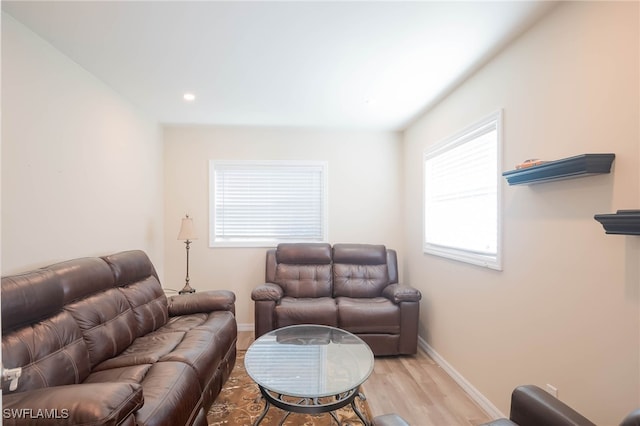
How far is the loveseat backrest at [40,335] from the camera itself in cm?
146

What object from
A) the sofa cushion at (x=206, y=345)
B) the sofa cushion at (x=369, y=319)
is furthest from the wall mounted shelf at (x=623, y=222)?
the sofa cushion at (x=206, y=345)

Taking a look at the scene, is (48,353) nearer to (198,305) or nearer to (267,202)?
(198,305)

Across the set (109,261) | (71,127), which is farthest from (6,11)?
(109,261)

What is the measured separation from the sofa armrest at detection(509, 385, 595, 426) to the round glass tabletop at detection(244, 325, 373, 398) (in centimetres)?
79

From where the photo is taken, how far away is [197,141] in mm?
3953

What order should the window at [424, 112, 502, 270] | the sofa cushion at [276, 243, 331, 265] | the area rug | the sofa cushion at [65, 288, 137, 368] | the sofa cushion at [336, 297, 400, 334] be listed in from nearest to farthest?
the sofa cushion at [65, 288, 137, 368], the area rug, the window at [424, 112, 502, 270], the sofa cushion at [336, 297, 400, 334], the sofa cushion at [276, 243, 331, 265]

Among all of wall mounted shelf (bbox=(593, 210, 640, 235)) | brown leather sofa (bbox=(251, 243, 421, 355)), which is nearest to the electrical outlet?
wall mounted shelf (bbox=(593, 210, 640, 235))

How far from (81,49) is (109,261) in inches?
61.6

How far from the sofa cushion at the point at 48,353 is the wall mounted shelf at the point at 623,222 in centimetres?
268

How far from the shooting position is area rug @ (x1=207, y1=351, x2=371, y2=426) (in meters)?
2.10

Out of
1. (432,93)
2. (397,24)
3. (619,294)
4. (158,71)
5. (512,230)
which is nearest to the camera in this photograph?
(619,294)

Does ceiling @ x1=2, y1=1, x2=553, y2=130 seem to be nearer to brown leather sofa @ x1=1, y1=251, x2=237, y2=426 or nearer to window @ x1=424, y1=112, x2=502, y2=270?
window @ x1=424, y1=112, x2=502, y2=270

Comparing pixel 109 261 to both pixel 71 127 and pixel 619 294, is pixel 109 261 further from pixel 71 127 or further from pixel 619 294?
pixel 619 294

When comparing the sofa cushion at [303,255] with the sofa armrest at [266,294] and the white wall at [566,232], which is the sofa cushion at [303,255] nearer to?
the sofa armrest at [266,294]
